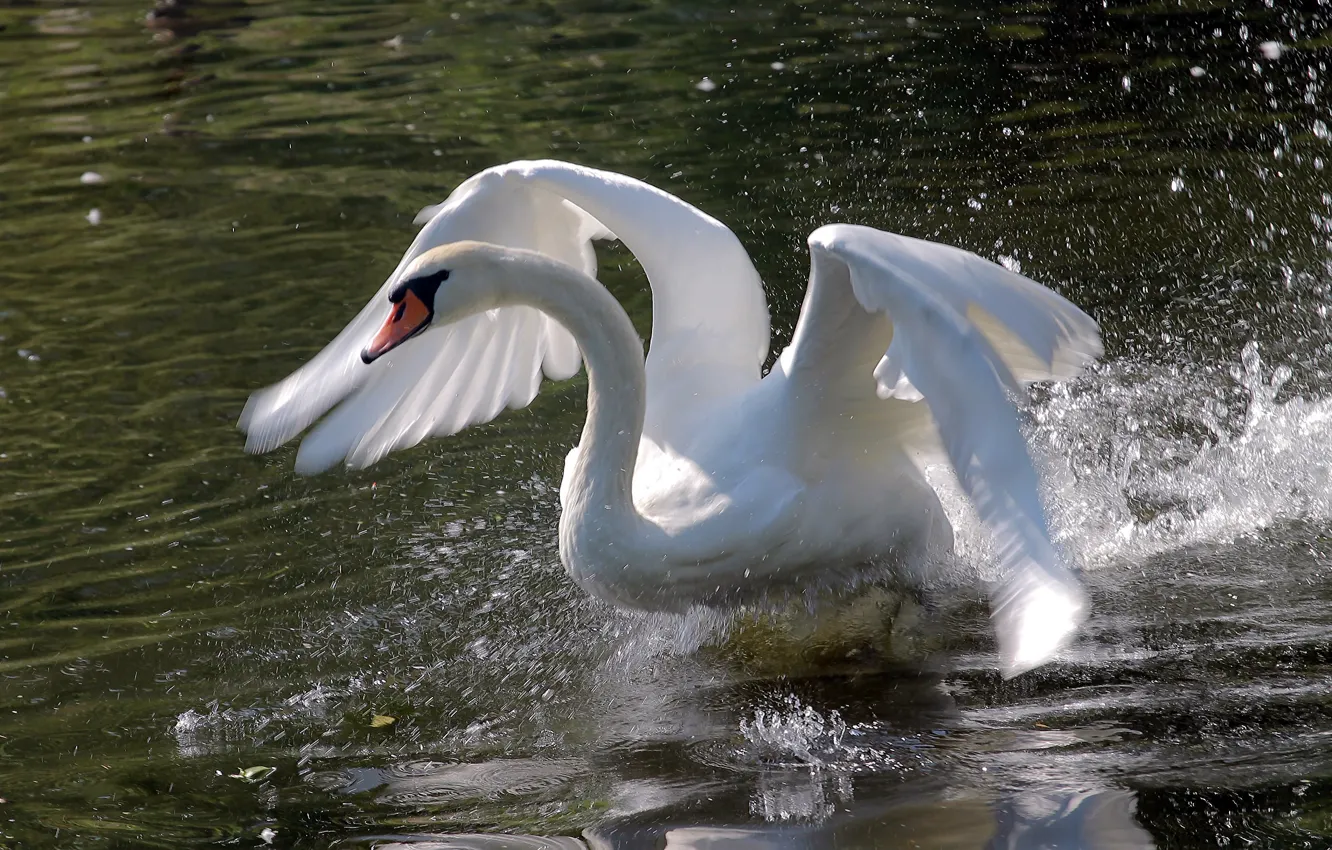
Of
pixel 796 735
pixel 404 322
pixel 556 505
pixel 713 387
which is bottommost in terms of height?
pixel 796 735

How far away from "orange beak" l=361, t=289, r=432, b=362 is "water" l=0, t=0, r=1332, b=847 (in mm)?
1080

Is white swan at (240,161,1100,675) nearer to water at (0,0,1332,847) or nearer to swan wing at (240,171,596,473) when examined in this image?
swan wing at (240,171,596,473)

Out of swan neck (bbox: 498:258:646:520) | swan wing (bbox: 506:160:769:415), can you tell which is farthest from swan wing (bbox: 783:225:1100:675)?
swan wing (bbox: 506:160:769:415)

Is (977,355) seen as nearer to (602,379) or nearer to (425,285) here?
(602,379)

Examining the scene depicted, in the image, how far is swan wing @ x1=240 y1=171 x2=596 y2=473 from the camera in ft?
14.6

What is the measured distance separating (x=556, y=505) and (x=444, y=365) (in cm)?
83

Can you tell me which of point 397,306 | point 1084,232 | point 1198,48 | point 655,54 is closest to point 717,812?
point 397,306

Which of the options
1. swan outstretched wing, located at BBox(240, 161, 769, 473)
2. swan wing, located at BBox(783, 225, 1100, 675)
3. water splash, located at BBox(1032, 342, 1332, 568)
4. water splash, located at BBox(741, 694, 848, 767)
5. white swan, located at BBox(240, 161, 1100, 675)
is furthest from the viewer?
water splash, located at BBox(1032, 342, 1332, 568)

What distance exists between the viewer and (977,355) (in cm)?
325

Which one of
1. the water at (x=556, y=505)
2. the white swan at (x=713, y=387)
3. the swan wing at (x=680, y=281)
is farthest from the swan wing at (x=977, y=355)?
the swan wing at (x=680, y=281)

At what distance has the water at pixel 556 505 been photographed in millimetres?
3648

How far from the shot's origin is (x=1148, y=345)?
614 cm

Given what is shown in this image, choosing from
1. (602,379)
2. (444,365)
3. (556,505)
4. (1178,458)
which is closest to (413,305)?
(602,379)

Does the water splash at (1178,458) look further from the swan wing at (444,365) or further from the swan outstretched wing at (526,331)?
the swan wing at (444,365)
